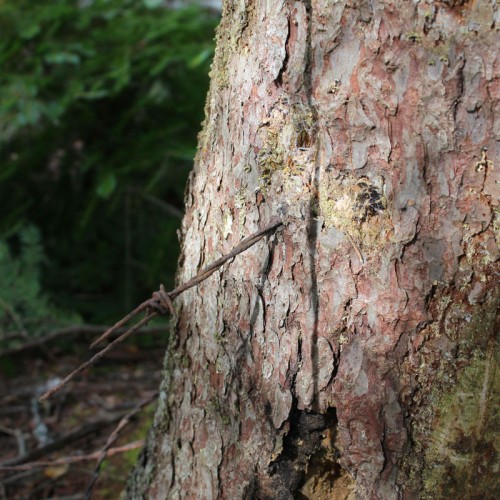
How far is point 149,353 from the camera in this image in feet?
11.4

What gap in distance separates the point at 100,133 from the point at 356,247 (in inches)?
106

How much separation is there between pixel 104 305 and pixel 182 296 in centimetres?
219

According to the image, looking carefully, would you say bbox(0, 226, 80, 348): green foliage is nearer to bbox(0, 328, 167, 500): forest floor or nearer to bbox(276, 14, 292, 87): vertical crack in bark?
bbox(0, 328, 167, 500): forest floor

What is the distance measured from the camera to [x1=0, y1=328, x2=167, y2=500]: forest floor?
2.18 metres

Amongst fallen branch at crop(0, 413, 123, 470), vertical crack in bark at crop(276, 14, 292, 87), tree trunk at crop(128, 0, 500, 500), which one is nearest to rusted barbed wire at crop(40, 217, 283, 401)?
tree trunk at crop(128, 0, 500, 500)

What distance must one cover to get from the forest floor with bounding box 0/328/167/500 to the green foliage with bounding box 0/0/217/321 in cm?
32

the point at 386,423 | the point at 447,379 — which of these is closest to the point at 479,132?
the point at 447,379

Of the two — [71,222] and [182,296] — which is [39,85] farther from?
[182,296]

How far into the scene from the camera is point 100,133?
3424 millimetres

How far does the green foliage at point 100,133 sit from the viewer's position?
3.03 meters

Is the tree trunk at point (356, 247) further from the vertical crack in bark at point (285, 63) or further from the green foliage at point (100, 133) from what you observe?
the green foliage at point (100, 133)

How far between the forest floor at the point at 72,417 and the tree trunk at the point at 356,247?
0.73 metres

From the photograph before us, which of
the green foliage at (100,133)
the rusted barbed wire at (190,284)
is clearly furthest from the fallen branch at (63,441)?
the rusted barbed wire at (190,284)

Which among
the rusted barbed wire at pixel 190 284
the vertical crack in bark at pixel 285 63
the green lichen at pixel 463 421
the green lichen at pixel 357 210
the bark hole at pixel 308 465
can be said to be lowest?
the bark hole at pixel 308 465
